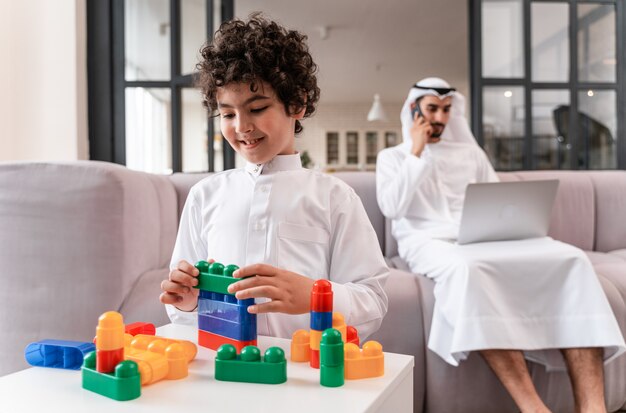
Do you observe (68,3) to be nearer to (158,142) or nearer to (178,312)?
(158,142)

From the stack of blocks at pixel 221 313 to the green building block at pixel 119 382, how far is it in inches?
6.4

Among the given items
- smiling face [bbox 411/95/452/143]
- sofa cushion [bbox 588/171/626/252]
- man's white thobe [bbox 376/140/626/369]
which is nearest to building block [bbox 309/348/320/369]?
man's white thobe [bbox 376/140/626/369]

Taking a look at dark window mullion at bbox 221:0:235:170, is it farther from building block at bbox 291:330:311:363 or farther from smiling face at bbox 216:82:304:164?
building block at bbox 291:330:311:363

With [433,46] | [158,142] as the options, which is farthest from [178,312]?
[433,46]

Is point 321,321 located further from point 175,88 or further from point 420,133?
point 175,88

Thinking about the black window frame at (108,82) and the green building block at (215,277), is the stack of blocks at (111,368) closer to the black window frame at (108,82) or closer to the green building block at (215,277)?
the green building block at (215,277)

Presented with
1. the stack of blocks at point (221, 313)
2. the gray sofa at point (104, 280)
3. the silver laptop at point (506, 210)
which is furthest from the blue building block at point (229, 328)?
the silver laptop at point (506, 210)

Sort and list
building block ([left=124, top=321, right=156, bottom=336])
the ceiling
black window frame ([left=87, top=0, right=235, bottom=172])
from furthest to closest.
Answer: the ceiling, black window frame ([left=87, top=0, right=235, bottom=172]), building block ([left=124, top=321, right=156, bottom=336])

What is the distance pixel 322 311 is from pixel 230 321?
14 cm

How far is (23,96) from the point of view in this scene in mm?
2982

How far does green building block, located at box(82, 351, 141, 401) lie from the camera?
611mm

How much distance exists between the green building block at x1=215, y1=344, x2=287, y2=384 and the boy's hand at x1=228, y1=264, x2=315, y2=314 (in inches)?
3.1

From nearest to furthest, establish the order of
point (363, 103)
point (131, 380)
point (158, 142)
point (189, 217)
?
point (131, 380)
point (189, 217)
point (158, 142)
point (363, 103)

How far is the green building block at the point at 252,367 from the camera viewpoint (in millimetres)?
662
